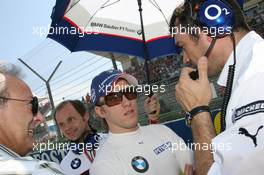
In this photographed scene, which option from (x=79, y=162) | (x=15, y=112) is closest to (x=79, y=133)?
(x=79, y=162)

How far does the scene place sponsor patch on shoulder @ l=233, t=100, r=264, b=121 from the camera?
1.36 meters

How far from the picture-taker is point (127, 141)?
2770 millimetres

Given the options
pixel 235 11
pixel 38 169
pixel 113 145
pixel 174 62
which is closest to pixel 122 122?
pixel 113 145

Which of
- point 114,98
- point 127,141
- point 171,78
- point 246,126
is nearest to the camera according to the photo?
point 246,126

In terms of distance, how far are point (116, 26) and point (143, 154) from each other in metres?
2.02

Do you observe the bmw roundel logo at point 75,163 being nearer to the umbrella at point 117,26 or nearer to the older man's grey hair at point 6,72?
the umbrella at point 117,26

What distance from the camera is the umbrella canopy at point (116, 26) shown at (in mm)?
4238

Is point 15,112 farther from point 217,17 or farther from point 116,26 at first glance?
point 116,26

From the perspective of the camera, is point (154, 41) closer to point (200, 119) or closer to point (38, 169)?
point (200, 119)

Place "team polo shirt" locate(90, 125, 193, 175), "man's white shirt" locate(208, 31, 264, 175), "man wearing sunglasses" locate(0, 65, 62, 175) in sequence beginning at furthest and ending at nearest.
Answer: "team polo shirt" locate(90, 125, 193, 175), "man wearing sunglasses" locate(0, 65, 62, 175), "man's white shirt" locate(208, 31, 264, 175)

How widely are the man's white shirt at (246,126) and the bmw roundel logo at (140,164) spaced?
44.3 inches

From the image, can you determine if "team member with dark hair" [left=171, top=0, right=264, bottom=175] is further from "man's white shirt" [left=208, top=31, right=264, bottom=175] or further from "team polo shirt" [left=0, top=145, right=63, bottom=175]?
"team polo shirt" [left=0, top=145, right=63, bottom=175]

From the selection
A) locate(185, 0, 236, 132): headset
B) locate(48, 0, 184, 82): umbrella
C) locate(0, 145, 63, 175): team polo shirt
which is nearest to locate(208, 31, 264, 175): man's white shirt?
locate(185, 0, 236, 132): headset

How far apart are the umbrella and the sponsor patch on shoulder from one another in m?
2.80
